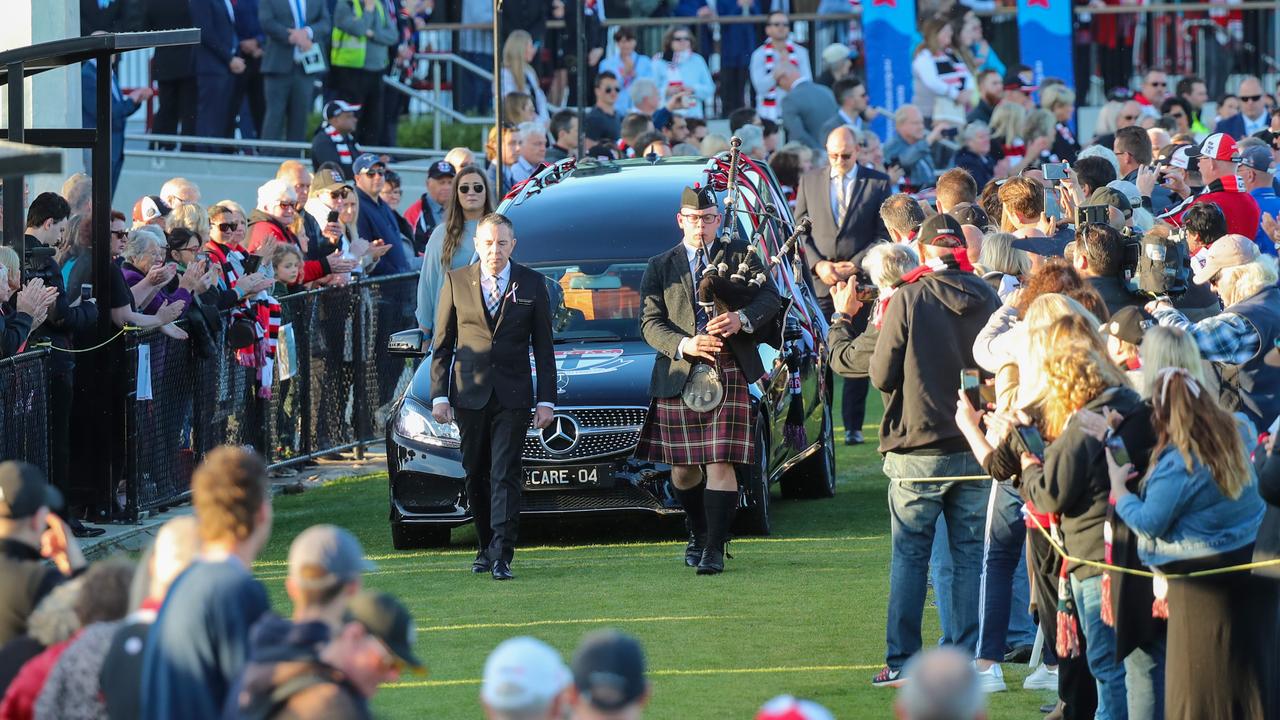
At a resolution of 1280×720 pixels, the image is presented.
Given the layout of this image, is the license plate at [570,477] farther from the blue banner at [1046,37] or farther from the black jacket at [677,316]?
the blue banner at [1046,37]

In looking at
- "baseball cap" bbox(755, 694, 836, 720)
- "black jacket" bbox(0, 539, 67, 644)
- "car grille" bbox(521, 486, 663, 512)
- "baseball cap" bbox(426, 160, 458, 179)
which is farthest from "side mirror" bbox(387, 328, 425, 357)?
"baseball cap" bbox(755, 694, 836, 720)

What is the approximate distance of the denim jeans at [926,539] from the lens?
27.6ft

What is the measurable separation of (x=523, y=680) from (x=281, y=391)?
33.8 ft

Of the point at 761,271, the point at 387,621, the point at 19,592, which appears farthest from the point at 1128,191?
the point at 387,621

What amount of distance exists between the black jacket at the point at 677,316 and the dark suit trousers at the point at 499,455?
76 centimetres

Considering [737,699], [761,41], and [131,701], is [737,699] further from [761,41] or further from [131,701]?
[761,41]

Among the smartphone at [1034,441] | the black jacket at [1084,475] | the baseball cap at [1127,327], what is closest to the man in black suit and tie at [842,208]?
the baseball cap at [1127,327]

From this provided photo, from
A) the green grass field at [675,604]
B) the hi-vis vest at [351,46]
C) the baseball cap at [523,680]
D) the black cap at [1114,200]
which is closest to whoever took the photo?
the baseball cap at [523,680]

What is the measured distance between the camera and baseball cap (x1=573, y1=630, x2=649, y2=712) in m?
4.40

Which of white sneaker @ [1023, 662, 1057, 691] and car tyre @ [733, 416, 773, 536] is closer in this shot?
white sneaker @ [1023, 662, 1057, 691]

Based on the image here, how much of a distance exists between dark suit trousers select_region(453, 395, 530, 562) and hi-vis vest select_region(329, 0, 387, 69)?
1082 cm

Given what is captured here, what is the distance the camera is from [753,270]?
1077 centimetres

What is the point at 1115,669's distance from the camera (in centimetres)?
717

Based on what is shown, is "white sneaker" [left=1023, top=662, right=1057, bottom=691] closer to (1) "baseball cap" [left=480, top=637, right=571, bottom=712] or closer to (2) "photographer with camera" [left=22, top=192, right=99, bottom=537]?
(1) "baseball cap" [left=480, top=637, right=571, bottom=712]
